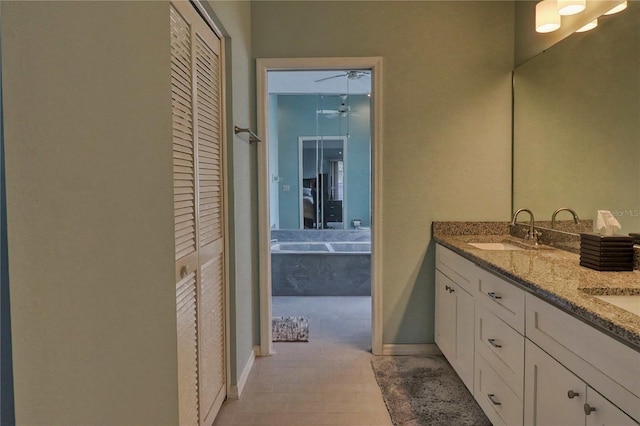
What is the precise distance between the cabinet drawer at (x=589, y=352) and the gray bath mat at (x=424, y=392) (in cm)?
85

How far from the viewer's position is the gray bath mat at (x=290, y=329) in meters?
3.25

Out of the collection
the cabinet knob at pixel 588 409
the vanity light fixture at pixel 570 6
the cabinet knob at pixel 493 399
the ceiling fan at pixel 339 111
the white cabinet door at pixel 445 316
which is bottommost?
the cabinet knob at pixel 493 399

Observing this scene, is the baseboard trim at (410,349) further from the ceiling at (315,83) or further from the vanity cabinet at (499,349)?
the ceiling at (315,83)

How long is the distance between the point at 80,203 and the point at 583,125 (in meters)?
2.37

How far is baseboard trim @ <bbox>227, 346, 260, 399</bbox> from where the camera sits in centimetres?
234

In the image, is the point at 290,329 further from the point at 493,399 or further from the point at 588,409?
the point at 588,409

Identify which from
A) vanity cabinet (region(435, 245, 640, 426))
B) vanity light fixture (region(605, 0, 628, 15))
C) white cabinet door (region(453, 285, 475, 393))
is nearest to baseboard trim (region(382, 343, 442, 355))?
vanity cabinet (region(435, 245, 640, 426))

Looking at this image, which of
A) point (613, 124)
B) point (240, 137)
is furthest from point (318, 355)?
point (613, 124)

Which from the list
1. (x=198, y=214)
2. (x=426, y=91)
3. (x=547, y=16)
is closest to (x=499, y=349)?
(x=198, y=214)

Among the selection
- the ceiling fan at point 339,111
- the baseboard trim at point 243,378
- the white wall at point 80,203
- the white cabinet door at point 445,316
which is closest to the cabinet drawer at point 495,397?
the white cabinet door at point 445,316

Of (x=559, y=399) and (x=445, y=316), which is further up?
(x=559, y=399)

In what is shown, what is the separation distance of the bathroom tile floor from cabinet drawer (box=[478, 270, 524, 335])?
2.68 feet

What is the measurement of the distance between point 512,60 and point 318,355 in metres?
2.47

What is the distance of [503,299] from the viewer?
1.77 m
